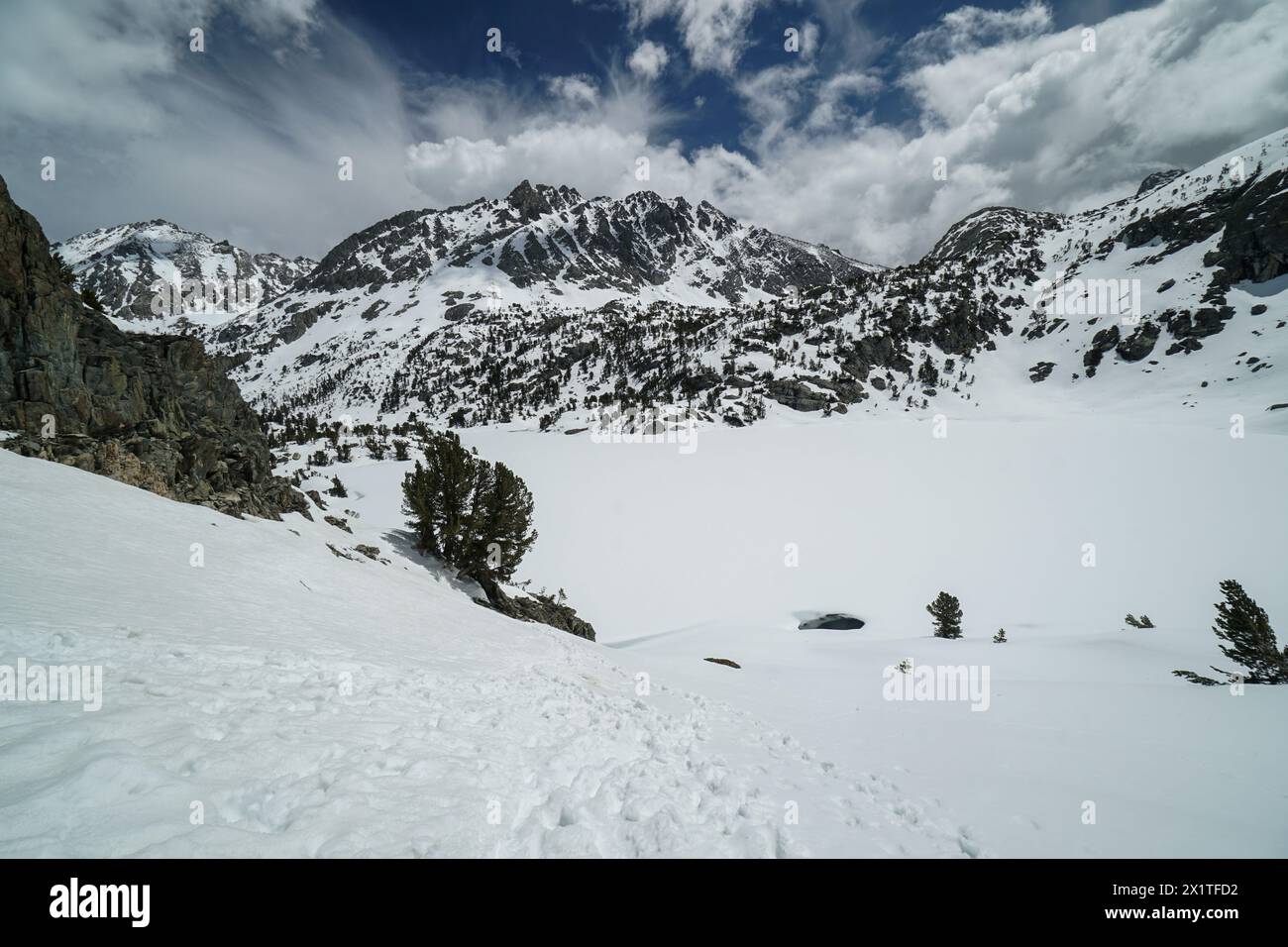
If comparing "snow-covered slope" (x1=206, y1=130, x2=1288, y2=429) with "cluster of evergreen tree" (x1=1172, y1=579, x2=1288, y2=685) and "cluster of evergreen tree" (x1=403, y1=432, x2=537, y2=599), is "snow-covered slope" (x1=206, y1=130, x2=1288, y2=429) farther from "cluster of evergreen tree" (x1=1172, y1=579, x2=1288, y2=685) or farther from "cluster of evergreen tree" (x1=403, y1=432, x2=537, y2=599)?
"cluster of evergreen tree" (x1=1172, y1=579, x2=1288, y2=685)

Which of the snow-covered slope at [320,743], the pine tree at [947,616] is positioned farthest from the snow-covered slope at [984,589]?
the pine tree at [947,616]

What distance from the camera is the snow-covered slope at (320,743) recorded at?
12.7ft

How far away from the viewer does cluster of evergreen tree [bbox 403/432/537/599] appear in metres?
23.2

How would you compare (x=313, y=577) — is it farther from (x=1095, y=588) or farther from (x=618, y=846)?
(x=1095, y=588)

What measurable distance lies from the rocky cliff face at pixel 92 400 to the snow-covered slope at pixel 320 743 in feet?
15.1

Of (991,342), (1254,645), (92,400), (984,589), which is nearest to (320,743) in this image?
(1254,645)

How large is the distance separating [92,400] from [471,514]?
13.7m

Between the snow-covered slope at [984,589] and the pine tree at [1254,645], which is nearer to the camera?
the snow-covered slope at [984,589]

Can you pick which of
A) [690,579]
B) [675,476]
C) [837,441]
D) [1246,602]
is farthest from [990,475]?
[1246,602]

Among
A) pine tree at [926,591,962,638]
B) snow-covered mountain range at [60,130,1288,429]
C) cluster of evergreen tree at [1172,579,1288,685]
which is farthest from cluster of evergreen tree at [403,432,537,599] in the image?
snow-covered mountain range at [60,130,1288,429]

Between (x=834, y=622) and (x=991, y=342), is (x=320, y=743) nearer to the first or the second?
(x=834, y=622)

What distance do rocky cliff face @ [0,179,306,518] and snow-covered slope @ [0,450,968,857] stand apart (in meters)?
4.62

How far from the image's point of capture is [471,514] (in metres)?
23.6

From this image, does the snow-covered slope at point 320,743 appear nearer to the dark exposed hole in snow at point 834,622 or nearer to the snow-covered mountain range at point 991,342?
the dark exposed hole in snow at point 834,622
